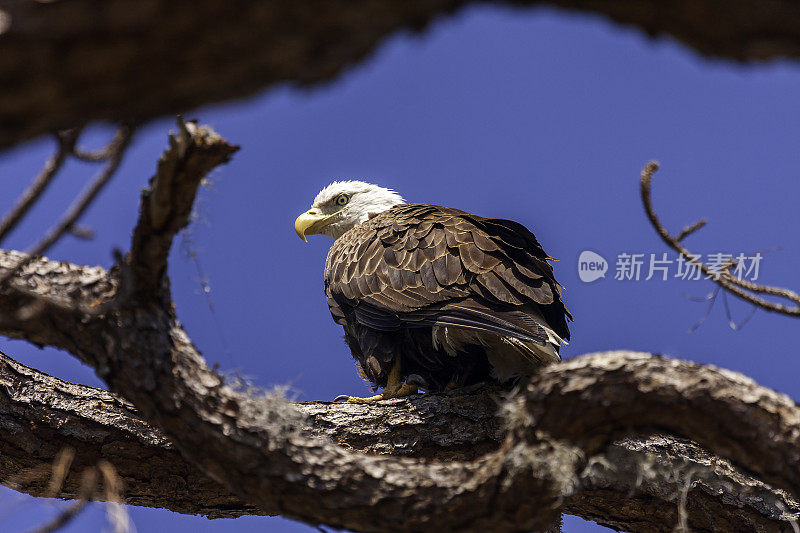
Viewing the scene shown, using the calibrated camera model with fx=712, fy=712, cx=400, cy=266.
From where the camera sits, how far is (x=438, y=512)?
220cm

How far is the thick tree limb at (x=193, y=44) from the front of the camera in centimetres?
109

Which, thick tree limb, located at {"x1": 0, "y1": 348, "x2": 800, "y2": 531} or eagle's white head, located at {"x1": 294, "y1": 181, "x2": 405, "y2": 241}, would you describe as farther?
eagle's white head, located at {"x1": 294, "y1": 181, "x2": 405, "y2": 241}

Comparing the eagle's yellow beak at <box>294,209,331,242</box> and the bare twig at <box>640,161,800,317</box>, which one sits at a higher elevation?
the eagle's yellow beak at <box>294,209,331,242</box>

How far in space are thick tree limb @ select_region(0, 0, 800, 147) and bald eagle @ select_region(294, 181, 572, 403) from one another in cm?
220

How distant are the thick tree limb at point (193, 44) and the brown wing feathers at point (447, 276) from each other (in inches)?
86.8

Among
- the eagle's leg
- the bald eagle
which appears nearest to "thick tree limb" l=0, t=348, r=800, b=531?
the bald eagle

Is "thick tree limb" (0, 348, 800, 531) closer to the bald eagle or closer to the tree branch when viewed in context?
the bald eagle

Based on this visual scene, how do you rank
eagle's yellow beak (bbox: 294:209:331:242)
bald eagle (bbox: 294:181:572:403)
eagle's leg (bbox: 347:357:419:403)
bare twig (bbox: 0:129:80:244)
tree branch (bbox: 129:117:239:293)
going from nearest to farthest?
bare twig (bbox: 0:129:80:244), tree branch (bbox: 129:117:239:293), bald eagle (bbox: 294:181:572:403), eagle's leg (bbox: 347:357:419:403), eagle's yellow beak (bbox: 294:209:331:242)

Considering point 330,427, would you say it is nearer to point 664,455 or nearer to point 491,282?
point 491,282

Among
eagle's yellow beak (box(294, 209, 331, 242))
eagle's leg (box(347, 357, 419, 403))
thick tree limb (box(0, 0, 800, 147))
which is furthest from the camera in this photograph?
eagle's yellow beak (box(294, 209, 331, 242))

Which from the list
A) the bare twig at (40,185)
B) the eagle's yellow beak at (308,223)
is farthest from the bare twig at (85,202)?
the eagle's yellow beak at (308,223)

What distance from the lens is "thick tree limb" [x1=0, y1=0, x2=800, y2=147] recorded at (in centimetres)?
109

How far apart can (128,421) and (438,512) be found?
1.67 m

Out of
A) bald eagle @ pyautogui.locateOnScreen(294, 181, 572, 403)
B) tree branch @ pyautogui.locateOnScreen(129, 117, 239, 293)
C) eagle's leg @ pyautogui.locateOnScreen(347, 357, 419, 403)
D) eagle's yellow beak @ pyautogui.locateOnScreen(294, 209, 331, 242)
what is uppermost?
eagle's yellow beak @ pyautogui.locateOnScreen(294, 209, 331, 242)
